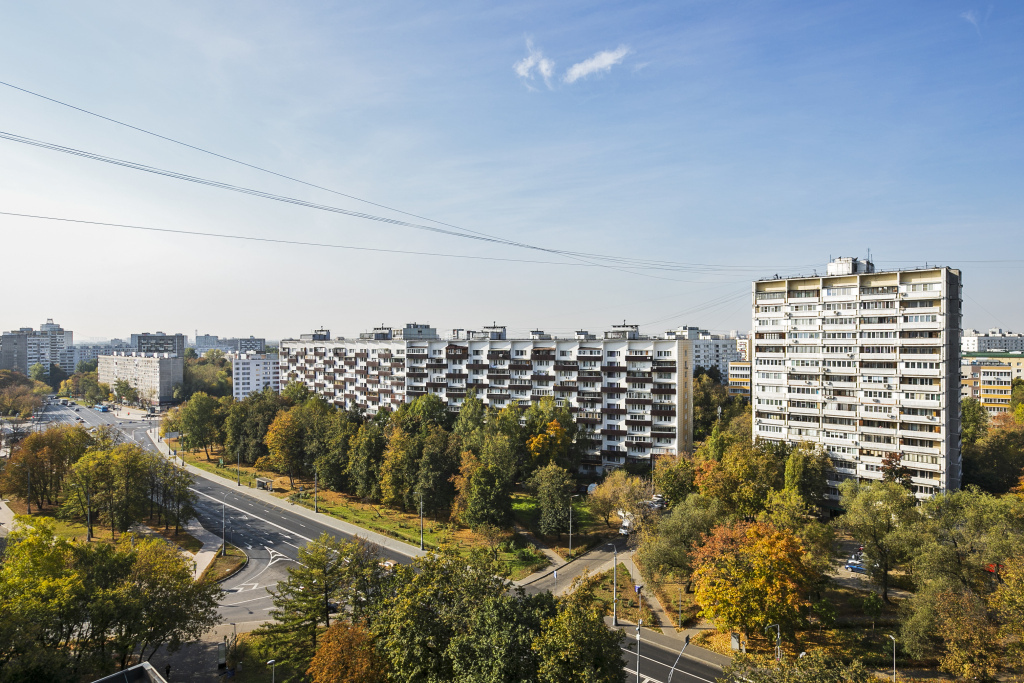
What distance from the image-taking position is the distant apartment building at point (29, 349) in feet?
579

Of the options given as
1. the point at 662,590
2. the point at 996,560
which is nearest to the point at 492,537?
the point at 662,590

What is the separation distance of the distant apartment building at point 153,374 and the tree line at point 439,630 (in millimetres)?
131475

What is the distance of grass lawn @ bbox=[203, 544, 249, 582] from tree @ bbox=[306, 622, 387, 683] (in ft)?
75.1

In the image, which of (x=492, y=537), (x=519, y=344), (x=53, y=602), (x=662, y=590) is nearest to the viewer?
(x=53, y=602)

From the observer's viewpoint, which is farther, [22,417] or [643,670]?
[22,417]

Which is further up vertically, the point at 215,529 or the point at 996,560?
the point at 996,560

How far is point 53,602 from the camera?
2441 centimetres

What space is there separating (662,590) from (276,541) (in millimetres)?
33573

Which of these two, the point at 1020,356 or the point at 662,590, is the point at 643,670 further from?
the point at 1020,356

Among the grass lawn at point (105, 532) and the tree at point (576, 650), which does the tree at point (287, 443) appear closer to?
the grass lawn at point (105, 532)

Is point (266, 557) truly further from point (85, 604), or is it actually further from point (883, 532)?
point (883, 532)

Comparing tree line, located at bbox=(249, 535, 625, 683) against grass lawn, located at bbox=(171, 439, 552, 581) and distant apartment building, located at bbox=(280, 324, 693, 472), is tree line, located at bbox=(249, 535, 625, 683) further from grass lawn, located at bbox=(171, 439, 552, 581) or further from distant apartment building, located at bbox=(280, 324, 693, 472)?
distant apartment building, located at bbox=(280, 324, 693, 472)

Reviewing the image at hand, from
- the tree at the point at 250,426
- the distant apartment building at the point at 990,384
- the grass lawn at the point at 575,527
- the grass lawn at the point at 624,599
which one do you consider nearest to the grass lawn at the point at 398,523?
the grass lawn at the point at 575,527

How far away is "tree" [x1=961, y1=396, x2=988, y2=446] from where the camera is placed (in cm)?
6244
